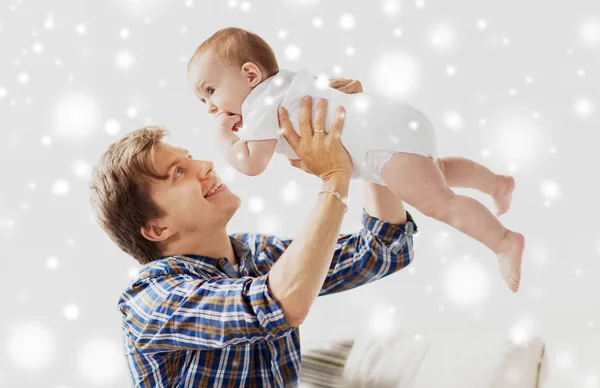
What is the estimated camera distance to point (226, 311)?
4.06ft

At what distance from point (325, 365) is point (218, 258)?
1.83 ft

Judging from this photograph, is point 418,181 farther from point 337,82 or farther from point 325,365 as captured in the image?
point 325,365

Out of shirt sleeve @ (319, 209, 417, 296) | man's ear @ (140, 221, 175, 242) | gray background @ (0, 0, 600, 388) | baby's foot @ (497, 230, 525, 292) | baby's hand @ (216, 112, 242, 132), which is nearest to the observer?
baby's foot @ (497, 230, 525, 292)

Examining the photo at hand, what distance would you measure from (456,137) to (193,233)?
88 cm

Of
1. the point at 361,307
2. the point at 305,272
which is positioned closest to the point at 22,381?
the point at 361,307

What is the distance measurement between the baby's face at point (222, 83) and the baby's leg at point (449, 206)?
29 cm

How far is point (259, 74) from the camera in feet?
4.22

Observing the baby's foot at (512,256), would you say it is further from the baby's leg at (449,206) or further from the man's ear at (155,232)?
the man's ear at (155,232)

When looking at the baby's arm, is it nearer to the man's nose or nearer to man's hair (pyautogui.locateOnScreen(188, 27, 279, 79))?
man's hair (pyautogui.locateOnScreen(188, 27, 279, 79))

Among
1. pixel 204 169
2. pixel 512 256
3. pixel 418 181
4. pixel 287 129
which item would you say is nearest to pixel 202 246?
pixel 204 169

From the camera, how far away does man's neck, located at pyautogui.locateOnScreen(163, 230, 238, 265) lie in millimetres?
1523

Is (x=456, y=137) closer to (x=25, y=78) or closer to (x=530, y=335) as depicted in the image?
(x=530, y=335)

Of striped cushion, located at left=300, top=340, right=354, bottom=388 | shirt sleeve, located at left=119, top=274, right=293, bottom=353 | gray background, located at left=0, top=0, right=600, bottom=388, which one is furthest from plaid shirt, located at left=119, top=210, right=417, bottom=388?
gray background, located at left=0, top=0, right=600, bottom=388

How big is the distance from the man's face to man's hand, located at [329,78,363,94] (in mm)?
327
